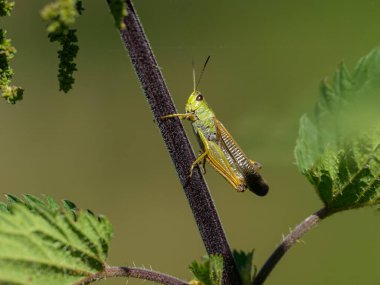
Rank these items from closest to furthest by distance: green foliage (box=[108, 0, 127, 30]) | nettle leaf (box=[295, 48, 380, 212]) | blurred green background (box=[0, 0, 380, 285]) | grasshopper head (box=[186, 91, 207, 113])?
green foliage (box=[108, 0, 127, 30]) < nettle leaf (box=[295, 48, 380, 212]) < grasshopper head (box=[186, 91, 207, 113]) < blurred green background (box=[0, 0, 380, 285])

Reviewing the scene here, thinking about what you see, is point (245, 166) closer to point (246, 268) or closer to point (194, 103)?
point (194, 103)

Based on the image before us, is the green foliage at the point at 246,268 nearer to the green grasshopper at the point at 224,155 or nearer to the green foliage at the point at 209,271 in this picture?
the green foliage at the point at 209,271

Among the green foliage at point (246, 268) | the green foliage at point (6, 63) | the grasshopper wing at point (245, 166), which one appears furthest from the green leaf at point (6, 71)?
the grasshopper wing at point (245, 166)

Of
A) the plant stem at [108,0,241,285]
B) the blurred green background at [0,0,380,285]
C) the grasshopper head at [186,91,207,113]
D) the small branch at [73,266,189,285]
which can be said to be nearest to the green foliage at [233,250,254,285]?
the plant stem at [108,0,241,285]

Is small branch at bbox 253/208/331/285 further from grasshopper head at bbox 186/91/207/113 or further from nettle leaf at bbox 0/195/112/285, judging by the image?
grasshopper head at bbox 186/91/207/113

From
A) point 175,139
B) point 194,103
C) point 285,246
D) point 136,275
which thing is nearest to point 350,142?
point 285,246

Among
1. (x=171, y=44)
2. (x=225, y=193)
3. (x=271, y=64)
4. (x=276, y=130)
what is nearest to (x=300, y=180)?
(x=225, y=193)

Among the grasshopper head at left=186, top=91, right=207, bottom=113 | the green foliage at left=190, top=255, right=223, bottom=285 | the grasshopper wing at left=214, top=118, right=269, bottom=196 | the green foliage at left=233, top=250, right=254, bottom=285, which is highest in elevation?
the grasshopper head at left=186, top=91, right=207, bottom=113
